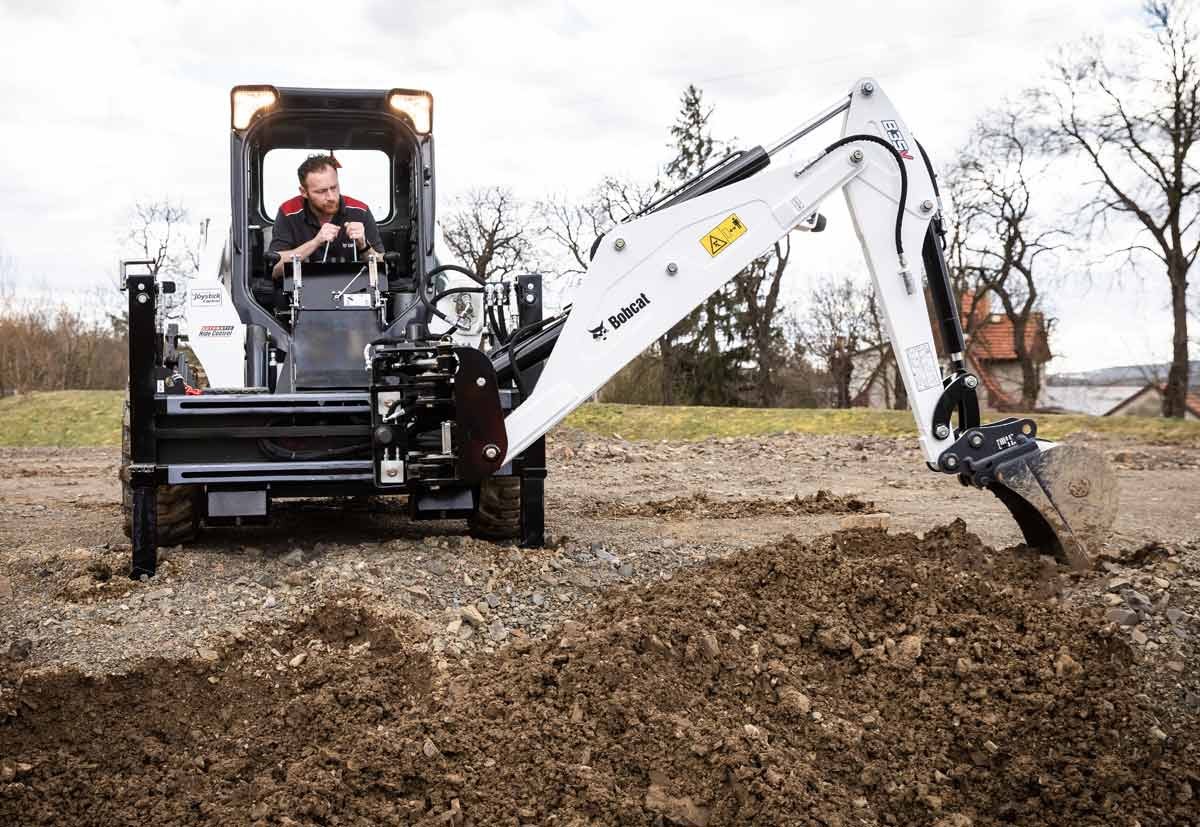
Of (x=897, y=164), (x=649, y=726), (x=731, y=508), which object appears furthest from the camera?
(x=731, y=508)

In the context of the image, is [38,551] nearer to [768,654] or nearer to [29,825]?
[29,825]

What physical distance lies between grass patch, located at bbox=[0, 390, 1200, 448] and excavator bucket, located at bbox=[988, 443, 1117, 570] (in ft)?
39.5

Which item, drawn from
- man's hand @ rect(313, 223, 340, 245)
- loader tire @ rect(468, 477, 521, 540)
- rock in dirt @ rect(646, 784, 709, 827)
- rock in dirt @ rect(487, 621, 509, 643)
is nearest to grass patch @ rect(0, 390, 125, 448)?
man's hand @ rect(313, 223, 340, 245)

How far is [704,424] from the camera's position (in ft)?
61.3

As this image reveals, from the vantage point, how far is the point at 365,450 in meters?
5.62

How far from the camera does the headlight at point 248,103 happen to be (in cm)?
692

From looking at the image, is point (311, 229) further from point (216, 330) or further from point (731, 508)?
point (731, 508)

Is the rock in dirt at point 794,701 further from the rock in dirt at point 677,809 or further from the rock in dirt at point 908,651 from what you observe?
the rock in dirt at point 677,809

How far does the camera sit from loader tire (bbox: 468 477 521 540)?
243 inches

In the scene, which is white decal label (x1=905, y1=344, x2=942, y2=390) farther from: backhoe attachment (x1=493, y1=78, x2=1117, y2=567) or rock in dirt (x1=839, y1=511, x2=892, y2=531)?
rock in dirt (x1=839, y1=511, x2=892, y2=531)

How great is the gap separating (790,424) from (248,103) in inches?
508

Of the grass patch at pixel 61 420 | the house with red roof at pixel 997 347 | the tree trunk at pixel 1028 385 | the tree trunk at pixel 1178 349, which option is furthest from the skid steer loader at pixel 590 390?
the tree trunk at pixel 1028 385

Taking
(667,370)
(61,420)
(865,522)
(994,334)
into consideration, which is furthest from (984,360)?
(865,522)

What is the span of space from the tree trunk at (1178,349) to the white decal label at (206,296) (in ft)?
68.4
